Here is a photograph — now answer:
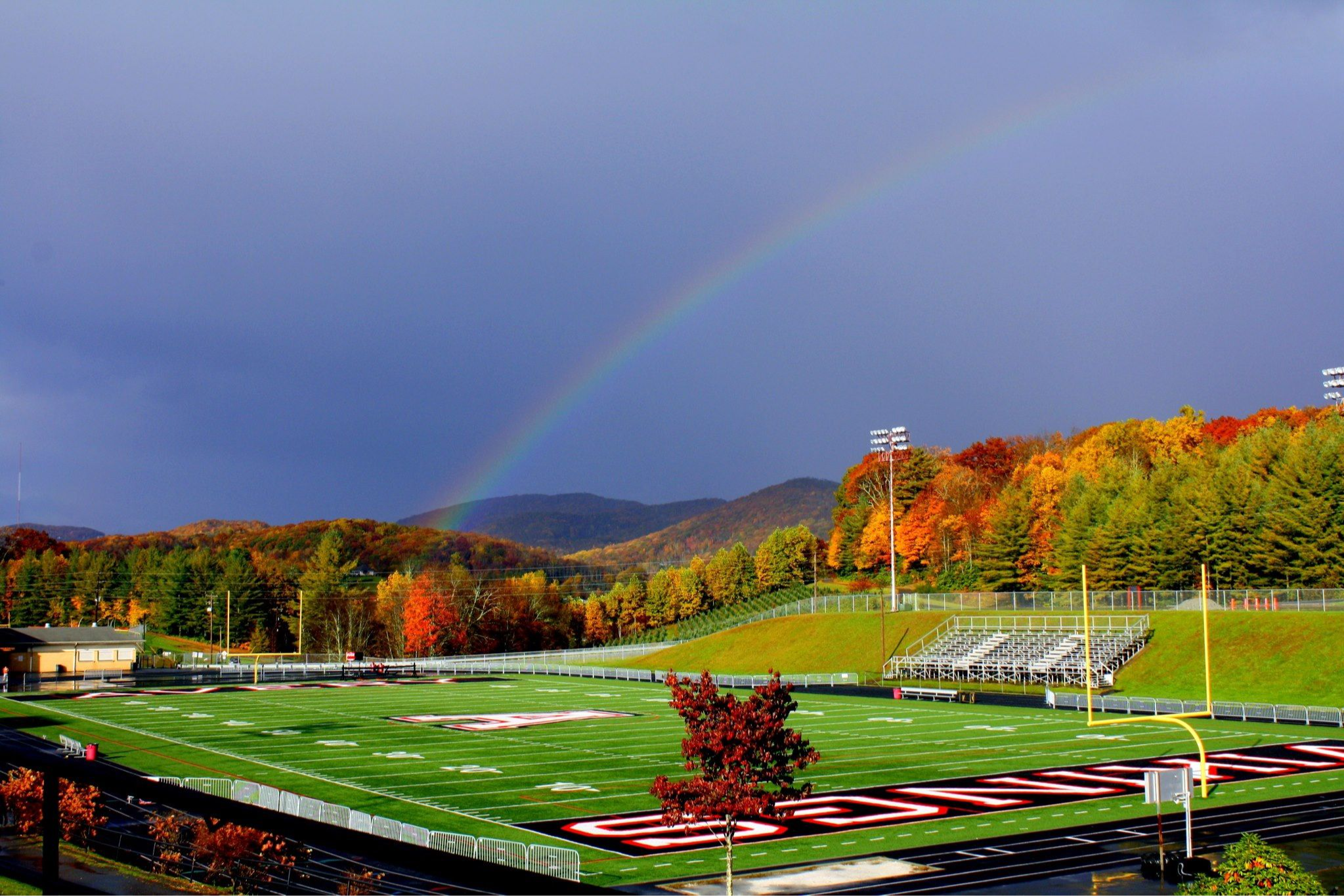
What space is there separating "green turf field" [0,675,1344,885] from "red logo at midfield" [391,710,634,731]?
1.40m

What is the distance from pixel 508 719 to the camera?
2179 inches

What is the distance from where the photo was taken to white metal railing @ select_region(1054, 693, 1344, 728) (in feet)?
164

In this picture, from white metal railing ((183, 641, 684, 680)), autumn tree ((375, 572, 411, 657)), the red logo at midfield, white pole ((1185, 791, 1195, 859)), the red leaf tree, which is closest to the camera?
the red leaf tree

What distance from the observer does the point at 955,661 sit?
237ft

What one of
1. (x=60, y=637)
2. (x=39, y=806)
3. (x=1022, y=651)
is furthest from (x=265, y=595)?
(x=39, y=806)

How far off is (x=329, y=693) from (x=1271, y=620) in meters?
54.4

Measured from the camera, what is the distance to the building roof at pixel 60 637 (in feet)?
287

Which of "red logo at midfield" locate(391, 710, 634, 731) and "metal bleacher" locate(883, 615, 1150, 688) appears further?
"metal bleacher" locate(883, 615, 1150, 688)

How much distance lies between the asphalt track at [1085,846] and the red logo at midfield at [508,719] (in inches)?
1147

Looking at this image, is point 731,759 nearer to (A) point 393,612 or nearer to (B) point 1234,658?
(B) point 1234,658

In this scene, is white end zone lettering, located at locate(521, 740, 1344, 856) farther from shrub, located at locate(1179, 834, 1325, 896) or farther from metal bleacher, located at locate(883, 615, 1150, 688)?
metal bleacher, located at locate(883, 615, 1150, 688)

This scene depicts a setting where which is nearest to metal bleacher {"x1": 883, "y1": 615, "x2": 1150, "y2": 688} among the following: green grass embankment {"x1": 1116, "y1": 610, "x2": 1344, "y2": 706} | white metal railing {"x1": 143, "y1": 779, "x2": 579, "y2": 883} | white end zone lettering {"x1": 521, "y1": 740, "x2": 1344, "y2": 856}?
green grass embankment {"x1": 1116, "y1": 610, "x2": 1344, "y2": 706}

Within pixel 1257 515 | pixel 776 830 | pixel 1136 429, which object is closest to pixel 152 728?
pixel 776 830

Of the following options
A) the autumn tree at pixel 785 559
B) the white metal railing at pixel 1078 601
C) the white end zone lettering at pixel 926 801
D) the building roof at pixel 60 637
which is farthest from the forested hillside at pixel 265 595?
the white end zone lettering at pixel 926 801
